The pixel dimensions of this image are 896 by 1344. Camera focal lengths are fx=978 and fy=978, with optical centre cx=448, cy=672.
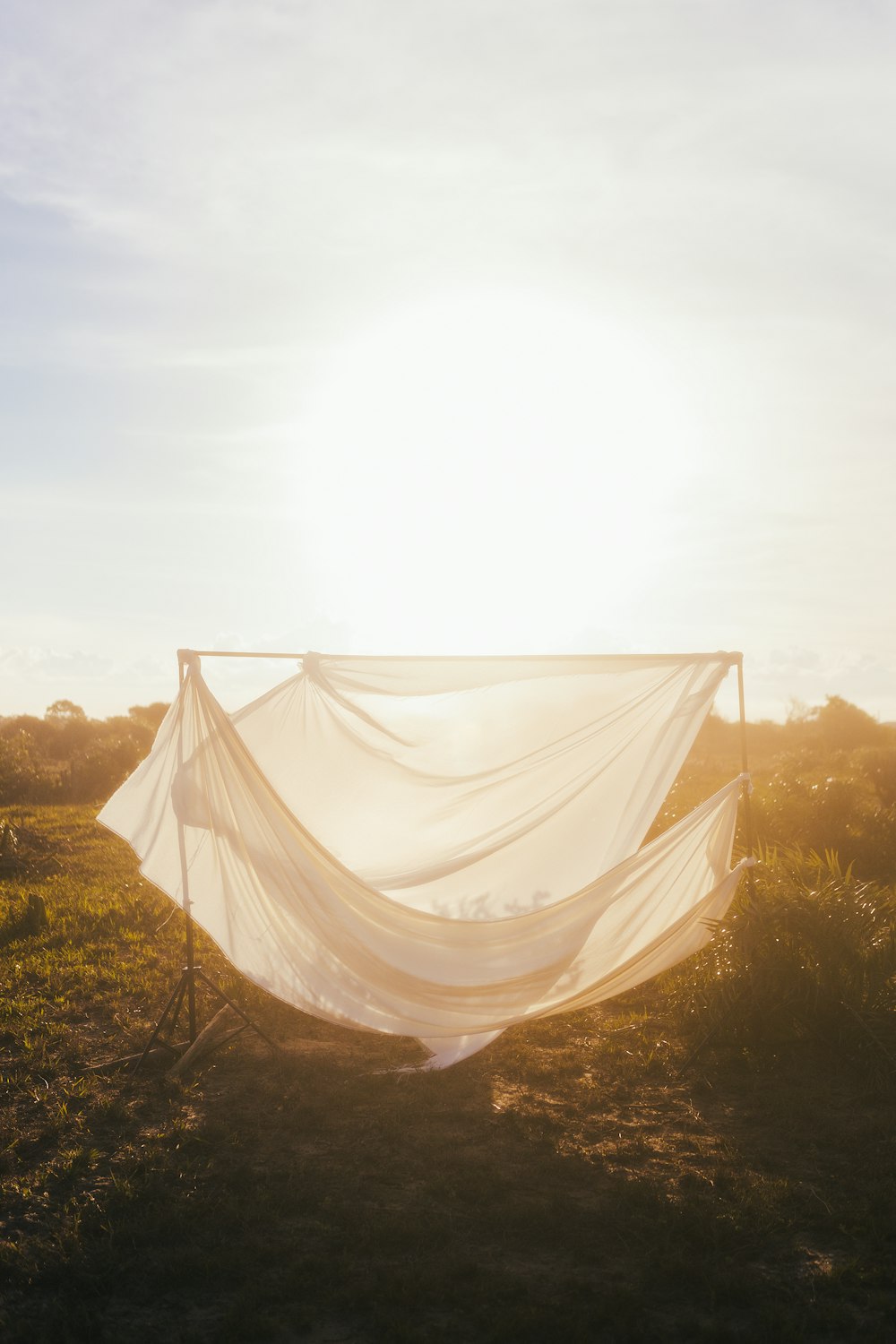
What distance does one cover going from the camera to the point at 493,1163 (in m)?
4.04

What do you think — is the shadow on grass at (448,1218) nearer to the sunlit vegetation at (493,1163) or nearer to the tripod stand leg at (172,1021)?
the sunlit vegetation at (493,1163)

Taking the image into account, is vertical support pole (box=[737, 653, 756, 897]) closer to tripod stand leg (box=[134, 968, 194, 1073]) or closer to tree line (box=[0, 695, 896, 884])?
tree line (box=[0, 695, 896, 884])

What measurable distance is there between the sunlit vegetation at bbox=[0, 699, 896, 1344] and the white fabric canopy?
19.0 inches

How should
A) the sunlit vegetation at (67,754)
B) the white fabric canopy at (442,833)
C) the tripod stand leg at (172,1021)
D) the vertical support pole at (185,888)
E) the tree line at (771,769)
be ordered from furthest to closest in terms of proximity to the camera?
the sunlit vegetation at (67,754) < the tree line at (771,769) < the tripod stand leg at (172,1021) < the vertical support pole at (185,888) < the white fabric canopy at (442,833)

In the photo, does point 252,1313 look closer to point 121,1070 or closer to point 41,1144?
point 41,1144

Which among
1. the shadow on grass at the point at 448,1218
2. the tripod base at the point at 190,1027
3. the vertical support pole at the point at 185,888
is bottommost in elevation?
the shadow on grass at the point at 448,1218

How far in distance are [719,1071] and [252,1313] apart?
2827mm

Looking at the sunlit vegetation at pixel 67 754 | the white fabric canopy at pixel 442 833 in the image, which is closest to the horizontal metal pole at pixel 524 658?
the white fabric canopy at pixel 442 833

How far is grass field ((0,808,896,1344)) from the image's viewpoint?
3.01 m

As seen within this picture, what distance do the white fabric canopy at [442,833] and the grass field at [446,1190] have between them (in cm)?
48

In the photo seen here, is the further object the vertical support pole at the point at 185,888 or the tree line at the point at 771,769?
the tree line at the point at 771,769

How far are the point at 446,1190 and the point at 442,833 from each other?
1922mm

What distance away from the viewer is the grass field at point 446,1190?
3008 mm

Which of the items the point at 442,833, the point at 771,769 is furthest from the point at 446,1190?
the point at 771,769
